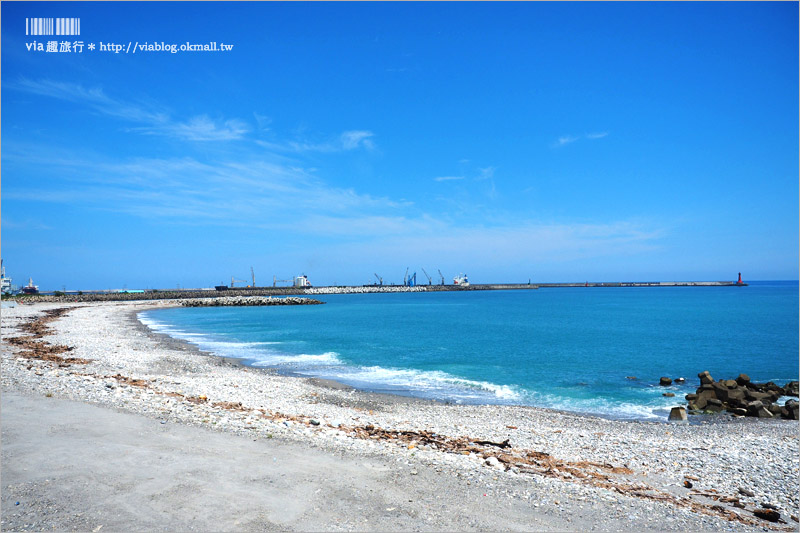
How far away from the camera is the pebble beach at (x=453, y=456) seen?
750 centimetres

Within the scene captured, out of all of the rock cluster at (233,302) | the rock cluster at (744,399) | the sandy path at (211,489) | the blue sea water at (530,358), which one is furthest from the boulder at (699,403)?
the rock cluster at (233,302)

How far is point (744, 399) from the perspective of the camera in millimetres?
20281

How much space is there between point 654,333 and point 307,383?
4243cm

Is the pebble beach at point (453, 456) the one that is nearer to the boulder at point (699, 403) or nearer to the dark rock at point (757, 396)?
the boulder at point (699, 403)

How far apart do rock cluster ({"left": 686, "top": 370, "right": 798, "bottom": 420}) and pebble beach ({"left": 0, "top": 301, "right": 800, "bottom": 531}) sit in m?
1.11

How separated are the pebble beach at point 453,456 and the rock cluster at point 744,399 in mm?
1112

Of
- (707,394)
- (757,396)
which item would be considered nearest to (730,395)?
(707,394)

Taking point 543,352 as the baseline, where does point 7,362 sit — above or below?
above

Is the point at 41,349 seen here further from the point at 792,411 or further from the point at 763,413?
the point at 792,411

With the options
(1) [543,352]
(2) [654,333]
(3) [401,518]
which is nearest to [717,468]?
(3) [401,518]

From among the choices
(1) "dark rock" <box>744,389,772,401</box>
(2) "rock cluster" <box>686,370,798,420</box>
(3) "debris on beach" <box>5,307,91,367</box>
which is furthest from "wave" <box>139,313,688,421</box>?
(3) "debris on beach" <box>5,307,91,367</box>

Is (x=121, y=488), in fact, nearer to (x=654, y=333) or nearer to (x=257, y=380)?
(x=257, y=380)

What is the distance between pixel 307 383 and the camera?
2266cm

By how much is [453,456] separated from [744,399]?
16876mm
